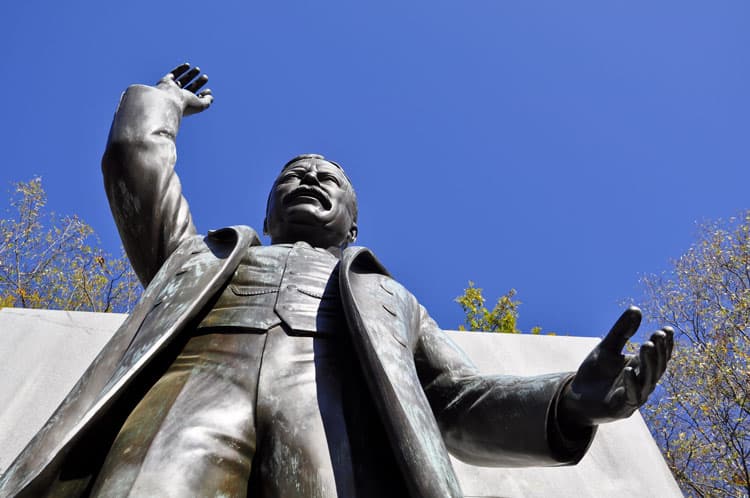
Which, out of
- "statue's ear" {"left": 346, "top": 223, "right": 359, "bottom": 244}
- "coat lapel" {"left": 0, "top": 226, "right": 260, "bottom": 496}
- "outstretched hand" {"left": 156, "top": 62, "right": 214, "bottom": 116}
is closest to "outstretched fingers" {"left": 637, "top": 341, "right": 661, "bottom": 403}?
"coat lapel" {"left": 0, "top": 226, "right": 260, "bottom": 496}

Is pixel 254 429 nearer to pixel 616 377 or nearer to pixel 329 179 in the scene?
pixel 616 377

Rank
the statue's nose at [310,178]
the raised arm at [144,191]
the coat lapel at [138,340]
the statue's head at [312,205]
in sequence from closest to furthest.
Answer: the coat lapel at [138,340] < the raised arm at [144,191] < the statue's head at [312,205] < the statue's nose at [310,178]

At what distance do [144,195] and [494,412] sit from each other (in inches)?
70.0

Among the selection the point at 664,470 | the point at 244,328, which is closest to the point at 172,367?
the point at 244,328

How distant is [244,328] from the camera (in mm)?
2508

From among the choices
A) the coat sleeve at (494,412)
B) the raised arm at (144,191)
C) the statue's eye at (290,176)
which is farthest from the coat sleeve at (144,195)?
the coat sleeve at (494,412)

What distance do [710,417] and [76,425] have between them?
37.6 feet

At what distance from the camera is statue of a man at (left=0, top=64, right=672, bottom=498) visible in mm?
2041

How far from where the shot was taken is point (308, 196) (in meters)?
3.59

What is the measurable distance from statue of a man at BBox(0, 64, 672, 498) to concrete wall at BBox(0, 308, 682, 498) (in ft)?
2.95

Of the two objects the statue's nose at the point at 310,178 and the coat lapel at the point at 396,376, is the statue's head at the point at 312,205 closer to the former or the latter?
the statue's nose at the point at 310,178

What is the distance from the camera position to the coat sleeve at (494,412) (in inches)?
97.8

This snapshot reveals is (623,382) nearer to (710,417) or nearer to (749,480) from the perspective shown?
(749,480)

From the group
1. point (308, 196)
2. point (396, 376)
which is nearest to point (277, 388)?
point (396, 376)
